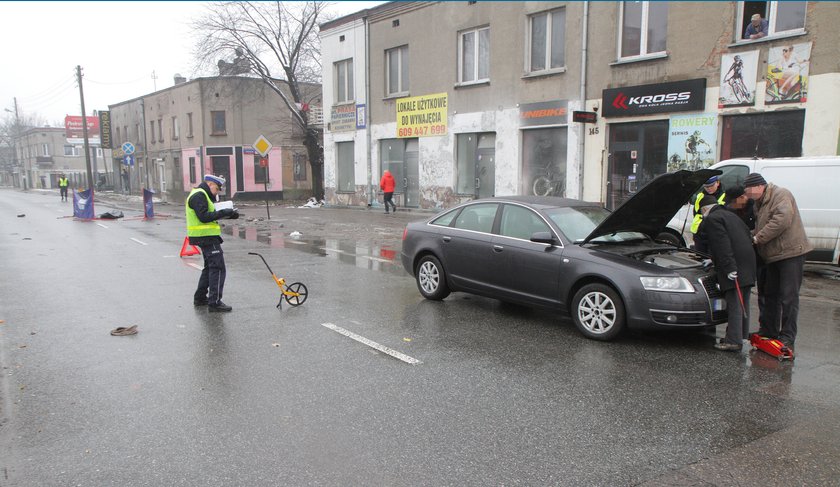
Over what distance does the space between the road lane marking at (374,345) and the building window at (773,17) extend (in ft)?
40.4

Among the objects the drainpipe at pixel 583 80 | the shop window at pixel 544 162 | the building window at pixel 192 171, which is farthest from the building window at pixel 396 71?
the building window at pixel 192 171

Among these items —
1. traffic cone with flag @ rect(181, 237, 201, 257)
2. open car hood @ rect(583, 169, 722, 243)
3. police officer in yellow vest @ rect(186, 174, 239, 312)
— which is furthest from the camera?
traffic cone with flag @ rect(181, 237, 201, 257)

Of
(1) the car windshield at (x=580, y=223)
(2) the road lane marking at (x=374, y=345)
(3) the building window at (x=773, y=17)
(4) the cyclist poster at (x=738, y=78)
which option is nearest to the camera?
(2) the road lane marking at (x=374, y=345)

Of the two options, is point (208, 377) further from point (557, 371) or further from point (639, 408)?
point (639, 408)

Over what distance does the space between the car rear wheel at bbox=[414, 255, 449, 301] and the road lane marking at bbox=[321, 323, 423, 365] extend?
1.72 m

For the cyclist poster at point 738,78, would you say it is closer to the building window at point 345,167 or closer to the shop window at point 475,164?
the shop window at point 475,164

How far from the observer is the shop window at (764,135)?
517 inches

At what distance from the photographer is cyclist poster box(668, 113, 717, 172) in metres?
14.4

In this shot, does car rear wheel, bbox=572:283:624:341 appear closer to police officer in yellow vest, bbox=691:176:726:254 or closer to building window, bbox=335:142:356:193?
police officer in yellow vest, bbox=691:176:726:254

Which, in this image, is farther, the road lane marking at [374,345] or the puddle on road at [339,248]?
the puddle on road at [339,248]

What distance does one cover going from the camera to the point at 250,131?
1487 inches

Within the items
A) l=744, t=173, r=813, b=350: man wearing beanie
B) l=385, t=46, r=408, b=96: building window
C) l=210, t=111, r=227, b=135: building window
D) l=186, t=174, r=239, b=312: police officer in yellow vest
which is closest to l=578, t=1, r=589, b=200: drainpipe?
l=385, t=46, r=408, b=96: building window

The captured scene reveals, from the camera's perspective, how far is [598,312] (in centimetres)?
620

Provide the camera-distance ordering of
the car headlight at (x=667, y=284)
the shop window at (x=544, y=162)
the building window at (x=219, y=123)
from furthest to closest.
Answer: the building window at (x=219, y=123) < the shop window at (x=544, y=162) < the car headlight at (x=667, y=284)
